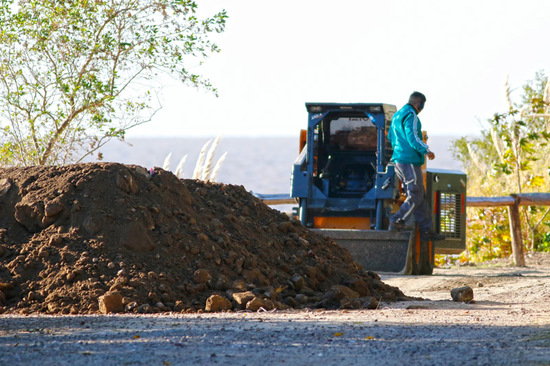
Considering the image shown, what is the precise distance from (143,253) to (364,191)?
5.00 metres

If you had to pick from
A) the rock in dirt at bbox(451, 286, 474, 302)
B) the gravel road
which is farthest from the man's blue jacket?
the gravel road

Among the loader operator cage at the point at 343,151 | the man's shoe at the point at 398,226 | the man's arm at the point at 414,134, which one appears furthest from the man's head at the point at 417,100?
the man's shoe at the point at 398,226

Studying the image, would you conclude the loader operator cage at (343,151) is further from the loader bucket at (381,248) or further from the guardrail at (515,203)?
the guardrail at (515,203)

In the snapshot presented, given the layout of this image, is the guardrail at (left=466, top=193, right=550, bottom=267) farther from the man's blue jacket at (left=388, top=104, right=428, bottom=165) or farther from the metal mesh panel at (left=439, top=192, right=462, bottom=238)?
the man's blue jacket at (left=388, top=104, right=428, bottom=165)

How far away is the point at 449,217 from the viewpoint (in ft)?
38.1

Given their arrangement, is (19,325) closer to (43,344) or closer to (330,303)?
(43,344)

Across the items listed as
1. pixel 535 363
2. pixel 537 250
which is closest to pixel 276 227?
pixel 535 363

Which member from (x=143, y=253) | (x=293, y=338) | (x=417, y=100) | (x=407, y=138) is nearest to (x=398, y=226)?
(x=407, y=138)

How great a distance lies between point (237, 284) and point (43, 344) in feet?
8.11

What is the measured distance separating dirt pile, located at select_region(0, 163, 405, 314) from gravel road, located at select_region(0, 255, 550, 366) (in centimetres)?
52

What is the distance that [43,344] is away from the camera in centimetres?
482

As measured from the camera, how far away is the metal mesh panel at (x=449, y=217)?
11.6 m

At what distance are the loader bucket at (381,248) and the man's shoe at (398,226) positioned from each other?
0.08 metres

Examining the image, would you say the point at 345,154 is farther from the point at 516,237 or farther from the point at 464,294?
the point at 464,294
